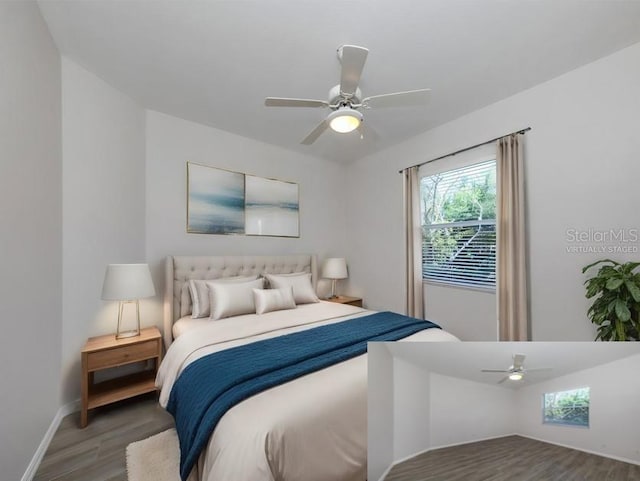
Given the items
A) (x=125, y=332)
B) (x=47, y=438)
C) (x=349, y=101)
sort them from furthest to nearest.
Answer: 1. (x=125, y=332)
2. (x=349, y=101)
3. (x=47, y=438)

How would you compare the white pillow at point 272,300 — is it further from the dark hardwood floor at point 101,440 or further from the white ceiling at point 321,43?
the white ceiling at point 321,43

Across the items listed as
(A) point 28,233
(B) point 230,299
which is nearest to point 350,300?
(B) point 230,299

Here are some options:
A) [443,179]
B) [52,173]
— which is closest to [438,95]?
[443,179]

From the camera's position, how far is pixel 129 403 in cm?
236

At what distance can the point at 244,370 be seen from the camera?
1.47m

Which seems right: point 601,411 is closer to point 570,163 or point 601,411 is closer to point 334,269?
point 570,163

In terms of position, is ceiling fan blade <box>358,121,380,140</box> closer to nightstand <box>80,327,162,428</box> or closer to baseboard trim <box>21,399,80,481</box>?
nightstand <box>80,327,162,428</box>

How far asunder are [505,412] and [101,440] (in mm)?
2566

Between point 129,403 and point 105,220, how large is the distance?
159 centimetres

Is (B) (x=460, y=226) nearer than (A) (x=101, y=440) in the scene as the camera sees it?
No

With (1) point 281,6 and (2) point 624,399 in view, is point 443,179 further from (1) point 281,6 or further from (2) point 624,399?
(2) point 624,399

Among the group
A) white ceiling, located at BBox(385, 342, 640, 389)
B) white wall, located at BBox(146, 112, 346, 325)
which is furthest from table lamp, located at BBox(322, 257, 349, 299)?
white ceiling, located at BBox(385, 342, 640, 389)

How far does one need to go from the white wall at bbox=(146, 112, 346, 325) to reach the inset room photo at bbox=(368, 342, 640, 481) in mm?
2964

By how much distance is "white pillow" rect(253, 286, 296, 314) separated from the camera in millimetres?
2803
